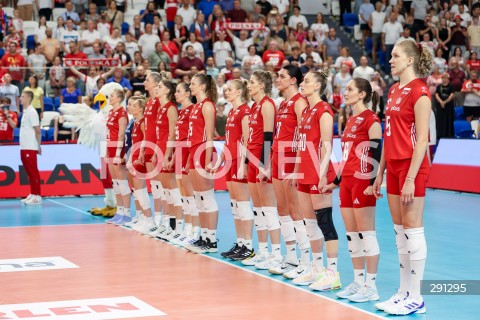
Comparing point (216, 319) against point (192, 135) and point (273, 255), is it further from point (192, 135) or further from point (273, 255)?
point (192, 135)

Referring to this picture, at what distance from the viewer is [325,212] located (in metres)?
9.27

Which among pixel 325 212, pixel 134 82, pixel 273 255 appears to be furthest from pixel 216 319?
pixel 134 82

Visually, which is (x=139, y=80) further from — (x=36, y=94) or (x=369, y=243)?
(x=369, y=243)

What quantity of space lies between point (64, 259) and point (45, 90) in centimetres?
1065

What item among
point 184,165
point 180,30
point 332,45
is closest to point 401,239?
point 184,165

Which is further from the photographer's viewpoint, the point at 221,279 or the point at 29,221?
the point at 29,221

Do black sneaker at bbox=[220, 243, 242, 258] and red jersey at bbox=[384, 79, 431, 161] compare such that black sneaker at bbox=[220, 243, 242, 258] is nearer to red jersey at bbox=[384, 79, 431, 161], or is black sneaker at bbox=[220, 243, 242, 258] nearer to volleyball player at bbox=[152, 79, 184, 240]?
volleyball player at bbox=[152, 79, 184, 240]

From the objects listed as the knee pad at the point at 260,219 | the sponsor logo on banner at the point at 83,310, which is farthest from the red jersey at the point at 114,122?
the sponsor logo on banner at the point at 83,310

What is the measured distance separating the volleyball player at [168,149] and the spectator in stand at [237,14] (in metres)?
13.6

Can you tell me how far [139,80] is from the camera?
21.7 meters

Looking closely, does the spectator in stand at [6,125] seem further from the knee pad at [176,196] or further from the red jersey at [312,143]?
the red jersey at [312,143]

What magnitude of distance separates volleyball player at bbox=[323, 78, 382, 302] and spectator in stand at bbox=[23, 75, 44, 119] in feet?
44.8

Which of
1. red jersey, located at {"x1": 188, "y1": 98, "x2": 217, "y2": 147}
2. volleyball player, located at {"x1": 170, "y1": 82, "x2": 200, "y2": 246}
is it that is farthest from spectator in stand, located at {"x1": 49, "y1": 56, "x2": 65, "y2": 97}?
red jersey, located at {"x1": 188, "y1": 98, "x2": 217, "y2": 147}

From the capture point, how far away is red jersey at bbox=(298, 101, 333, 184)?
934 cm
